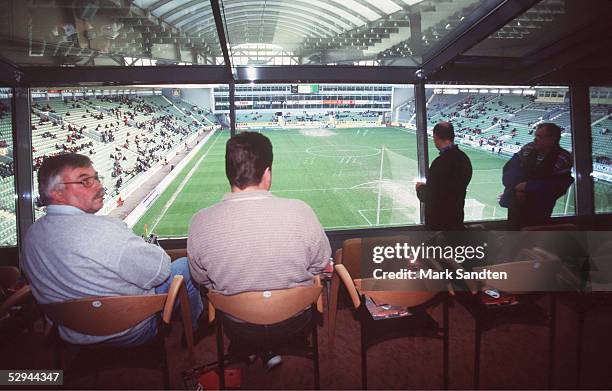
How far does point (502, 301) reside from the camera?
236 cm

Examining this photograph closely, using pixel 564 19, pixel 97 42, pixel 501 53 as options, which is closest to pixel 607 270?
pixel 564 19

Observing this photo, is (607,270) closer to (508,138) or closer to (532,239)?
(532,239)

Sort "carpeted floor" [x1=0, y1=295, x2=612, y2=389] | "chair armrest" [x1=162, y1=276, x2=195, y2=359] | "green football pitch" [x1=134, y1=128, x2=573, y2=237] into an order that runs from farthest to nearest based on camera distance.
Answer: "green football pitch" [x1=134, y1=128, x2=573, y2=237], "carpeted floor" [x1=0, y1=295, x2=612, y2=389], "chair armrest" [x1=162, y1=276, x2=195, y2=359]

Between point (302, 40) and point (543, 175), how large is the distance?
3.20 metres

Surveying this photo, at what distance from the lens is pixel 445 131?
115 inches

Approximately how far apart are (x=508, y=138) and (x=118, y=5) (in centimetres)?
2449

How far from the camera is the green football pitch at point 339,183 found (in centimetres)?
1477

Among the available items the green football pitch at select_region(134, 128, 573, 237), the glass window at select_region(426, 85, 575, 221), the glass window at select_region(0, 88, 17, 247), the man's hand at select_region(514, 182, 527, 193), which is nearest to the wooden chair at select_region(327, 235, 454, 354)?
the man's hand at select_region(514, 182, 527, 193)

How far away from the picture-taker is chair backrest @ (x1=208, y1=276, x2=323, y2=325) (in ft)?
4.74

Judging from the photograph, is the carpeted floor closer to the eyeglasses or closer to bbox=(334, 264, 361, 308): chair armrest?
bbox=(334, 264, 361, 308): chair armrest

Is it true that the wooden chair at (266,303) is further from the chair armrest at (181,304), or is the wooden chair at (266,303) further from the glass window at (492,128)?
the glass window at (492,128)

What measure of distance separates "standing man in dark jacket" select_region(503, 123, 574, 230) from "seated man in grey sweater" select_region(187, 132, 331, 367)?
286 cm

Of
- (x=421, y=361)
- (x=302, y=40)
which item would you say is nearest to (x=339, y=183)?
(x=302, y=40)

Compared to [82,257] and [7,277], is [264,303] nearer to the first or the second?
[82,257]
